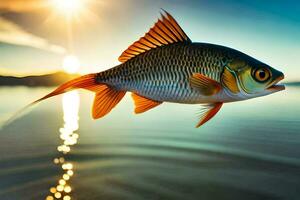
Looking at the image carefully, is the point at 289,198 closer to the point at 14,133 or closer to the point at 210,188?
the point at 210,188

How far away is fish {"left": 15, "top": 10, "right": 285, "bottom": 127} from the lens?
4035 millimetres

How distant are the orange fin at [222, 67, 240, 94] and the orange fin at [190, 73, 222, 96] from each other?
13 centimetres

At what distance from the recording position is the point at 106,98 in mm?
4488

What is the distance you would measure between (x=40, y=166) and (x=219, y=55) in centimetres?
693

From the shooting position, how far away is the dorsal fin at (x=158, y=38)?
4348 millimetres

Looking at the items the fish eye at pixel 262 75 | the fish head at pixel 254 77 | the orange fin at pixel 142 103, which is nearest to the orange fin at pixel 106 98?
the orange fin at pixel 142 103

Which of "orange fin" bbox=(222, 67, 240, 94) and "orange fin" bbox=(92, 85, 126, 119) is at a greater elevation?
"orange fin" bbox=(222, 67, 240, 94)

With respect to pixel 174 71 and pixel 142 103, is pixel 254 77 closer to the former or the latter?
pixel 174 71

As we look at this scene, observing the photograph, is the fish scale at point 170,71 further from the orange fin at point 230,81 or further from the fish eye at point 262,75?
the fish eye at point 262,75

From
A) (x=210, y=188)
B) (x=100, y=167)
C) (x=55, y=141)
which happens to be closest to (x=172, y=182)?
(x=210, y=188)

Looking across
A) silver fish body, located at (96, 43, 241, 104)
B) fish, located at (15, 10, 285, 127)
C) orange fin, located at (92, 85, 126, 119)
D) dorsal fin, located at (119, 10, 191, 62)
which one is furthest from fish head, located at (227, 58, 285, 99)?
orange fin, located at (92, 85, 126, 119)

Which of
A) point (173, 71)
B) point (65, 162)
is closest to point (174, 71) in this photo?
point (173, 71)

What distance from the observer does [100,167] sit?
32.6 ft

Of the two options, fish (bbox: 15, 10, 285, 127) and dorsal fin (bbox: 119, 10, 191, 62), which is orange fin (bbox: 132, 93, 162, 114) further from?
dorsal fin (bbox: 119, 10, 191, 62)
